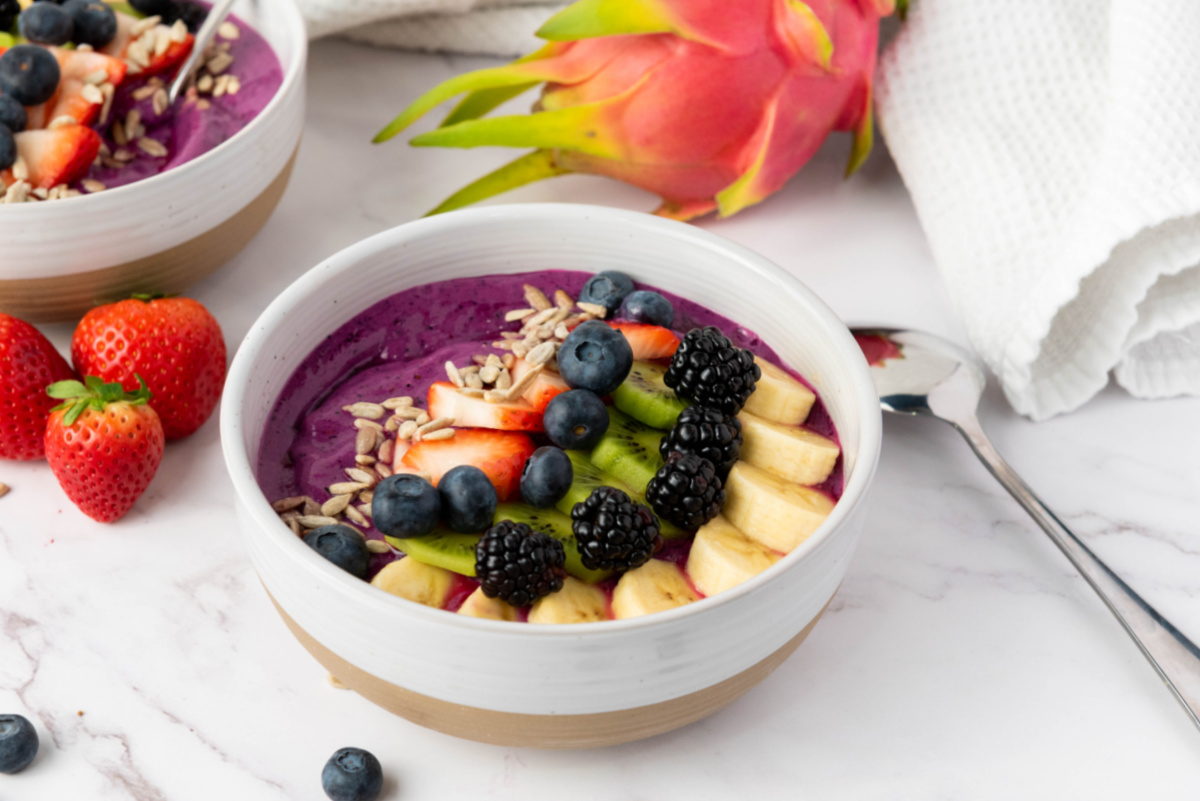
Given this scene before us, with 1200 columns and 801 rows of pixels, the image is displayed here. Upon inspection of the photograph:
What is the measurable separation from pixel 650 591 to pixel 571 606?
0.08 meters

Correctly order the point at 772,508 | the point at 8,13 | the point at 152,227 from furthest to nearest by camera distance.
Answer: the point at 8,13, the point at 152,227, the point at 772,508

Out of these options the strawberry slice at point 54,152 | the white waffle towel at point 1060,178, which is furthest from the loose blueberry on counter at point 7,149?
the white waffle towel at point 1060,178

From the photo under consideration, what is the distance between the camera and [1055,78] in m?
1.69

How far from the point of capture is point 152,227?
57.9 inches

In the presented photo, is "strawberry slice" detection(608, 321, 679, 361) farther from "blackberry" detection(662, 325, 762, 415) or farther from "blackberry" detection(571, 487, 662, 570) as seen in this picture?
"blackberry" detection(571, 487, 662, 570)

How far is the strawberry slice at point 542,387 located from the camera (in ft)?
4.10

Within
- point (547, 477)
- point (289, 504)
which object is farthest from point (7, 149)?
point (547, 477)

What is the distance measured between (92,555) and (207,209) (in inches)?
19.7

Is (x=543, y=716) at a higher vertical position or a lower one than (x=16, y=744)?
higher

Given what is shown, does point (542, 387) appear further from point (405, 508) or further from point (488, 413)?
point (405, 508)

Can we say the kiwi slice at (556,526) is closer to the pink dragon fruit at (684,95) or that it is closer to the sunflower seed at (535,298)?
the sunflower seed at (535,298)

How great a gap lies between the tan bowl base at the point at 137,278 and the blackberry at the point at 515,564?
2.61ft

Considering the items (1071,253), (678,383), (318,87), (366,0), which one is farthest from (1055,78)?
(318,87)

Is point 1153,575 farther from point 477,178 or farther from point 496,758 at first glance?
point 477,178
